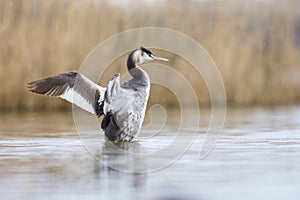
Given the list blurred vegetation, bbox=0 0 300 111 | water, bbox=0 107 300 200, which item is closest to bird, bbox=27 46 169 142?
water, bbox=0 107 300 200

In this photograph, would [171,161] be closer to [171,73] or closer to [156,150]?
[156,150]

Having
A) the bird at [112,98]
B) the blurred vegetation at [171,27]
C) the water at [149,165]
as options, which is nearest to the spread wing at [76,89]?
the bird at [112,98]

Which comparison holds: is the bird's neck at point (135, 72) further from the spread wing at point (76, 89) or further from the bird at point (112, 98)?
the spread wing at point (76, 89)

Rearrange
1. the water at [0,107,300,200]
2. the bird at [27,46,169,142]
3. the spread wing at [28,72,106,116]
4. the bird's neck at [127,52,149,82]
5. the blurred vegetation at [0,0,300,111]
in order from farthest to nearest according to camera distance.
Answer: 1. the blurred vegetation at [0,0,300,111]
2. the bird's neck at [127,52,149,82]
3. the spread wing at [28,72,106,116]
4. the bird at [27,46,169,142]
5. the water at [0,107,300,200]

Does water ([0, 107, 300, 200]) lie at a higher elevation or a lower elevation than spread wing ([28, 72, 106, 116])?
lower

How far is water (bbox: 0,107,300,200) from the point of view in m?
5.56

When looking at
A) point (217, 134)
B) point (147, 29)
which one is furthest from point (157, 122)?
point (147, 29)

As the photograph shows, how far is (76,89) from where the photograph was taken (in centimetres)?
868

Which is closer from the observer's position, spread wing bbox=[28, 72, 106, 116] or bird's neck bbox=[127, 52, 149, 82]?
spread wing bbox=[28, 72, 106, 116]

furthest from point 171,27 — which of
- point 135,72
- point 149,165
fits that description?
point 149,165

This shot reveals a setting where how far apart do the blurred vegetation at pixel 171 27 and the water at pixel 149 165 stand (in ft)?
8.01

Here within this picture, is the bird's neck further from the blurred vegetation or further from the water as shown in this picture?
the blurred vegetation

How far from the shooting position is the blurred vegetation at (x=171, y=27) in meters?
12.7

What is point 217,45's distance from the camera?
46.4 feet
